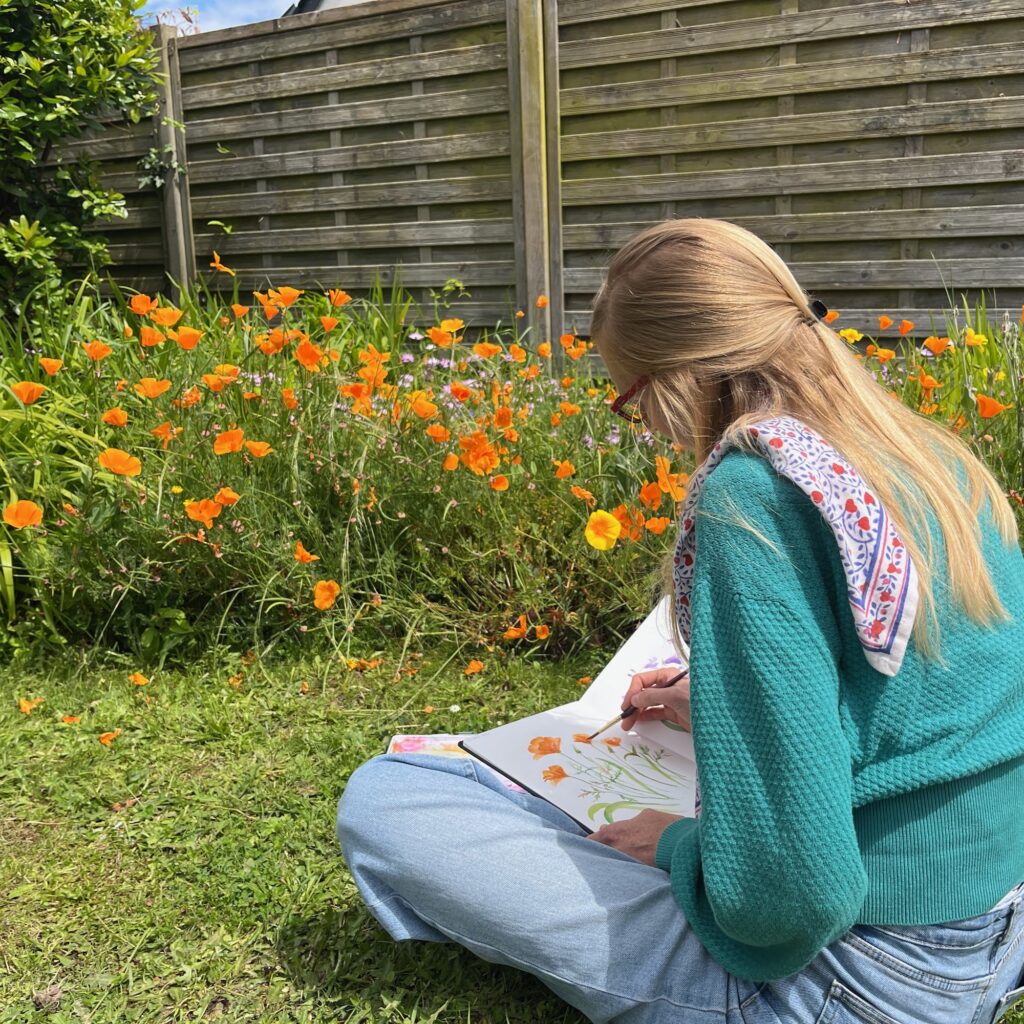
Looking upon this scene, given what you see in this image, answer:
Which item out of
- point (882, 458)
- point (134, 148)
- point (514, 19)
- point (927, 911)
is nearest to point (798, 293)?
point (882, 458)

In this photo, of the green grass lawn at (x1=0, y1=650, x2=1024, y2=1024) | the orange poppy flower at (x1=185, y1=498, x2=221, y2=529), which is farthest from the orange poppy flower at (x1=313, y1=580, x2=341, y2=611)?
the orange poppy flower at (x1=185, y1=498, x2=221, y2=529)

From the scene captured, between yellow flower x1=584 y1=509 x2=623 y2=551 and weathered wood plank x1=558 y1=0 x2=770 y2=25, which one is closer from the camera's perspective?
yellow flower x1=584 y1=509 x2=623 y2=551

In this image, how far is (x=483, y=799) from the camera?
4.38 feet

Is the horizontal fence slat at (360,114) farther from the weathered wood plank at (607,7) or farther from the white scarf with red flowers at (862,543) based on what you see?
the white scarf with red flowers at (862,543)

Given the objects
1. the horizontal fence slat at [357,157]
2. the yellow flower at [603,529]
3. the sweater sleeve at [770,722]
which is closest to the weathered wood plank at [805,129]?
the horizontal fence slat at [357,157]

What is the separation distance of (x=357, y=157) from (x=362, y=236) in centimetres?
40

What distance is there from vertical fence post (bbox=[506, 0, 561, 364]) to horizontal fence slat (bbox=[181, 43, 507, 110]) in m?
0.14

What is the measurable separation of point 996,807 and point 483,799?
0.63 metres

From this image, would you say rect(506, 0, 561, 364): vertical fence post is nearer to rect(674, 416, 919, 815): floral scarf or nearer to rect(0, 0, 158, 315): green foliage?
rect(0, 0, 158, 315): green foliage

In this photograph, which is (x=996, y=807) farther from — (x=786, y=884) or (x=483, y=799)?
(x=483, y=799)

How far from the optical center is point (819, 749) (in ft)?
3.01

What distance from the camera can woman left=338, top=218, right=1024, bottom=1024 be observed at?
940mm

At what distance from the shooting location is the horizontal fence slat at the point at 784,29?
3.80 meters

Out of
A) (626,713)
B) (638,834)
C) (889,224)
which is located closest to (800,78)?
(889,224)
